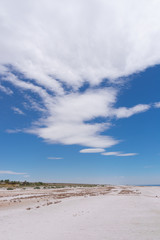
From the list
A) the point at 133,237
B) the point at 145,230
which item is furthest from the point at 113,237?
the point at 145,230

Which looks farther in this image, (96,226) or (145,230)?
(96,226)

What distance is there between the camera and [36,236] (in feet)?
36.8

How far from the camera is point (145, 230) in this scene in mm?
11945

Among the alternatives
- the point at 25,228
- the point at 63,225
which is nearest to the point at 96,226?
the point at 63,225

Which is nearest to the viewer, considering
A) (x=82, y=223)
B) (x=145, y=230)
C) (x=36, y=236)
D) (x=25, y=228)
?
(x=36, y=236)

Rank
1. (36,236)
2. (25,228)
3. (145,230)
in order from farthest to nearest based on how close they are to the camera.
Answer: (25,228)
(145,230)
(36,236)

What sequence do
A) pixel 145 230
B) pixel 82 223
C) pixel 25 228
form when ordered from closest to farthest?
pixel 145 230 < pixel 25 228 < pixel 82 223

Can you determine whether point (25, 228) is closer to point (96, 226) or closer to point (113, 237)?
point (96, 226)

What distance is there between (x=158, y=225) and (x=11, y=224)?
387 inches

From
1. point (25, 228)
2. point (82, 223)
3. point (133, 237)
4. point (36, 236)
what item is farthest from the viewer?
point (82, 223)

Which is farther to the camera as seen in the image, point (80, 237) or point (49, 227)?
point (49, 227)

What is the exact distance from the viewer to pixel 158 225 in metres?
13.2

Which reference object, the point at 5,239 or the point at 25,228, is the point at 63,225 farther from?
the point at 5,239

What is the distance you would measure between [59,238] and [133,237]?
148 inches
